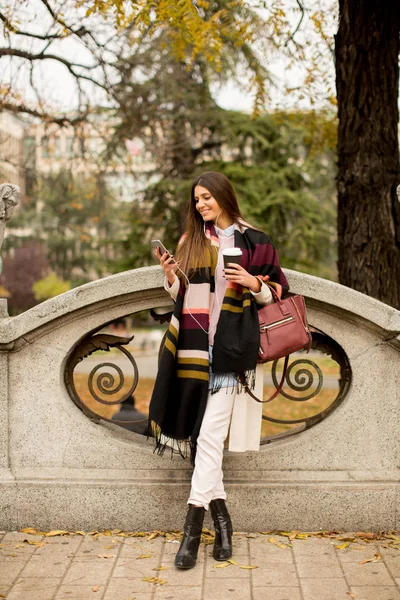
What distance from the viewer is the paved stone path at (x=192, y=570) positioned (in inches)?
143

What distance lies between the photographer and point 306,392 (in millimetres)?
16672

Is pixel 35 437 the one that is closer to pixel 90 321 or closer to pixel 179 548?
pixel 90 321

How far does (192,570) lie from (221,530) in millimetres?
267

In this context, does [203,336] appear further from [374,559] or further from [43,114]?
[43,114]

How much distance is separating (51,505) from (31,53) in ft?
26.2

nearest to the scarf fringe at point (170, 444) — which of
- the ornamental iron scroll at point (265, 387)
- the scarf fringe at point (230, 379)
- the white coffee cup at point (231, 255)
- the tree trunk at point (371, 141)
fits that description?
the ornamental iron scroll at point (265, 387)

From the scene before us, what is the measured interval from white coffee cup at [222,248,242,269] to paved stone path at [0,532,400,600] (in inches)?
59.0

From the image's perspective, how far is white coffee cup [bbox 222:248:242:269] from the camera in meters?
3.78

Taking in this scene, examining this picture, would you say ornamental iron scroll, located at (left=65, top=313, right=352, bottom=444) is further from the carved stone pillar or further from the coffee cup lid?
the coffee cup lid

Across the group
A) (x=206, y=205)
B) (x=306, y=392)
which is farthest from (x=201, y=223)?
(x=306, y=392)

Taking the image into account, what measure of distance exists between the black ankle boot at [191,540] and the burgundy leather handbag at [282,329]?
0.68 metres

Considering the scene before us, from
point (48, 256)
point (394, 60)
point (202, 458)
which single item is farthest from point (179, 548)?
point (48, 256)

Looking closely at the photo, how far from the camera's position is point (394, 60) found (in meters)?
6.20

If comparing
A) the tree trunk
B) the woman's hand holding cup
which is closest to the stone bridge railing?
the woman's hand holding cup
